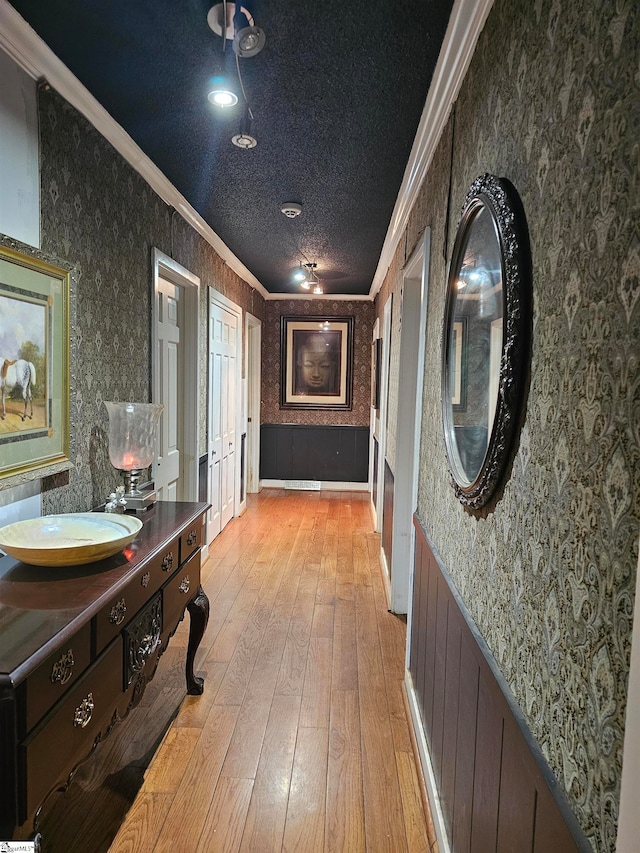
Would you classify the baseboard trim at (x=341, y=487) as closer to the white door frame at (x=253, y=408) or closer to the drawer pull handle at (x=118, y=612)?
the white door frame at (x=253, y=408)

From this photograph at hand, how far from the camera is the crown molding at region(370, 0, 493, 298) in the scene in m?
1.39

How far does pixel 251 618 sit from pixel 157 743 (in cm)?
109

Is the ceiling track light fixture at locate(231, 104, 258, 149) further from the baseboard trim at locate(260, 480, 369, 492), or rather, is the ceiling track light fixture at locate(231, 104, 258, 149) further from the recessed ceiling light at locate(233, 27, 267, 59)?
the baseboard trim at locate(260, 480, 369, 492)

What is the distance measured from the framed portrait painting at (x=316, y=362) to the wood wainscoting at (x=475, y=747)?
Answer: 179 inches

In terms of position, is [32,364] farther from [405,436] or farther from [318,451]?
[318,451]

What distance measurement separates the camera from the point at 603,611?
0.68 meters

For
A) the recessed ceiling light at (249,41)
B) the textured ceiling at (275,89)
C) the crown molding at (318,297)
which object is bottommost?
the recessed ceiling light at (249,41)

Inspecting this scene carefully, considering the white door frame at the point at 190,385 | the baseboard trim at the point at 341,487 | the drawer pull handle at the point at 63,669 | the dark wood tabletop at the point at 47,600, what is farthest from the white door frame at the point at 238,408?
the drawer pull handle at the point at 63,669

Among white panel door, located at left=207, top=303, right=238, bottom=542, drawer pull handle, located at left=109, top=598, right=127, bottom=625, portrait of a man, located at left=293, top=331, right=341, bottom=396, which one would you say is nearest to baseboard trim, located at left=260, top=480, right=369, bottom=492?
portrait of a man, located at left=293, top=331, right=341, bottom=396

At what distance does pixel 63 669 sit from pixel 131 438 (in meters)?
1.17

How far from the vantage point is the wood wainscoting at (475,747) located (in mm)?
844

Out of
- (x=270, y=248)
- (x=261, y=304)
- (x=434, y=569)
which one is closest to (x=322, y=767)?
(x=434, y=569)

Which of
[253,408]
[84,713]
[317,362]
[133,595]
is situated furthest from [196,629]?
[317,362]

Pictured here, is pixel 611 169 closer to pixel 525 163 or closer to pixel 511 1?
pixel 525 163
